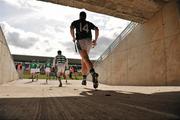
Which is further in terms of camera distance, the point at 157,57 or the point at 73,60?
the point at 73,60

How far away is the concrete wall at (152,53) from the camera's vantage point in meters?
12.0

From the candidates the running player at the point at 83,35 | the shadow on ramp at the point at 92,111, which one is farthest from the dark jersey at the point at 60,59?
the shadow on ramp at the point at 92,111

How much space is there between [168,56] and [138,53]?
2801 mm

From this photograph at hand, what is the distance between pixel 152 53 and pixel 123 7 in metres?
2.78

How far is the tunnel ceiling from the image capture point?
12.4m

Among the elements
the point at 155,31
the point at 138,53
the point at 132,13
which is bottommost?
the point at 138,53

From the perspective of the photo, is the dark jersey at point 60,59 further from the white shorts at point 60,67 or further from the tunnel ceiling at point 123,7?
the tunnel ceiling at point 123,7

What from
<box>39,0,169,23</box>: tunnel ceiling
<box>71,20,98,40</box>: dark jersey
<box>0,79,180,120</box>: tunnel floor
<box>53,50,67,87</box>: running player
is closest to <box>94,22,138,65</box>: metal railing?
<box>39,0,169,23</box>: tunnel ceiling

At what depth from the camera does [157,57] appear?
43.2 feet

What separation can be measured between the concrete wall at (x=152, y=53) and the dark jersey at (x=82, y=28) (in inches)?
185

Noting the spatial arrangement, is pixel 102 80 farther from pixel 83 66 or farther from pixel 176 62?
pixel 83 66

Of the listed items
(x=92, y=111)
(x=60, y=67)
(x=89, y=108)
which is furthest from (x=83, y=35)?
(x=60, y=67)

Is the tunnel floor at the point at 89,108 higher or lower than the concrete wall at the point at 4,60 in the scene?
lower

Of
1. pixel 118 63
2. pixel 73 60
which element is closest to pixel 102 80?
pixel 118 63
